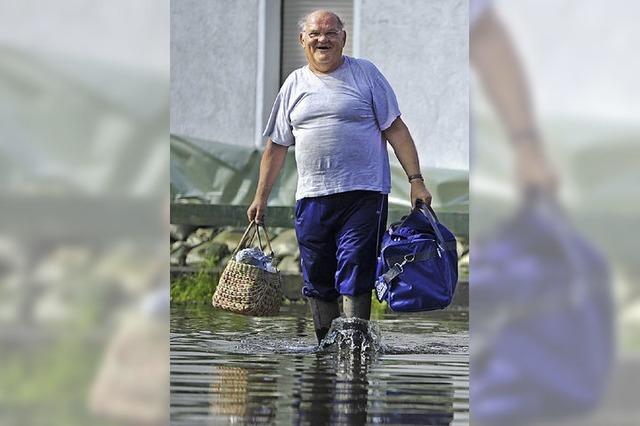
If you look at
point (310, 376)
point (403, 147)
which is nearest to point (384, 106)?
point (403, 147)

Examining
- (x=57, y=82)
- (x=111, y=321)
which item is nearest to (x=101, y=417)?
(x=111, y=321)

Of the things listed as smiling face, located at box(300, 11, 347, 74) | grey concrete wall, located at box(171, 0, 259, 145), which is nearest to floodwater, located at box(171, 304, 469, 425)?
smiling face, located at box(300, 11, 347, 74)

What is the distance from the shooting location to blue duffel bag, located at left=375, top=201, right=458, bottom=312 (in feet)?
19.0

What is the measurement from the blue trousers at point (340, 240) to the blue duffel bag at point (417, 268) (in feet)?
0.77

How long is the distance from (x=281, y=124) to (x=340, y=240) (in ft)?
1.84

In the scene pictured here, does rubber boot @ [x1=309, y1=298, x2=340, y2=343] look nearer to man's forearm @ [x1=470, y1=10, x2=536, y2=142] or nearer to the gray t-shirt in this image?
the gray t-shirt

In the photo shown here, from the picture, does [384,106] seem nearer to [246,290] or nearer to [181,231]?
[246,290]

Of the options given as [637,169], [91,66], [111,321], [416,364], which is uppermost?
[91,66]

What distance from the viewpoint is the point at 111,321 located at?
3744 millimetres

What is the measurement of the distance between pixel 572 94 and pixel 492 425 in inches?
29.9

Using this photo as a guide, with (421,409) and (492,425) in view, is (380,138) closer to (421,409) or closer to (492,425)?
(421,409)

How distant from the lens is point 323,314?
6402mm

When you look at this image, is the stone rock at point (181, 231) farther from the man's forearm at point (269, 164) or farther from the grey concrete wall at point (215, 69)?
the man's forearm at point (269, 164)

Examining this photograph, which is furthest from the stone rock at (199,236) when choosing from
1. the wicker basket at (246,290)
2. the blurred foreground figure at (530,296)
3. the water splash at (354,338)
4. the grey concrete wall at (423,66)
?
the blurred foreground figure at (530,296)
